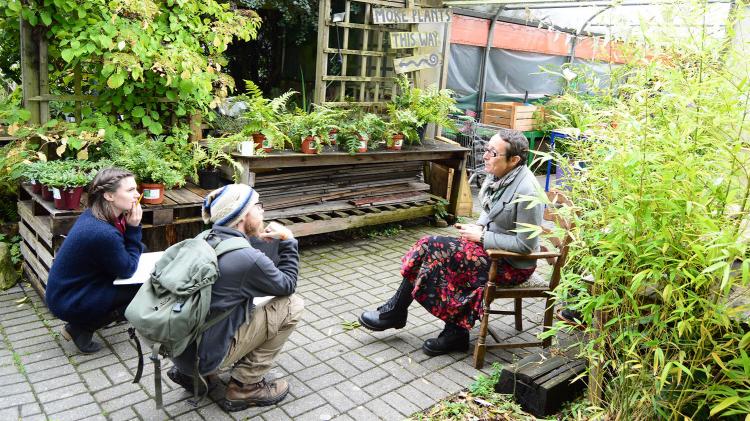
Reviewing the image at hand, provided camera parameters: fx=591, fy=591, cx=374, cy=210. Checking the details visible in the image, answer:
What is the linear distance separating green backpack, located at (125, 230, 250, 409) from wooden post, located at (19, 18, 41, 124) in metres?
2.82

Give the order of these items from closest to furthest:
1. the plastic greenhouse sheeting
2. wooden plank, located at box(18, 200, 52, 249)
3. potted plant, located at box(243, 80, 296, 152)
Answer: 1. wooden plank, located at box(18, 200, 52, 249)
2. potted plant, located at box(243, 80, 296, 152)
3. the plastic greenhouse sheeting

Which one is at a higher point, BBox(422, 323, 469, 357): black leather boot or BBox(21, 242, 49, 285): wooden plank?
BBox(21, 242, 49, 285): wooden plank

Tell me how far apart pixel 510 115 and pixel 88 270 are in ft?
28.3

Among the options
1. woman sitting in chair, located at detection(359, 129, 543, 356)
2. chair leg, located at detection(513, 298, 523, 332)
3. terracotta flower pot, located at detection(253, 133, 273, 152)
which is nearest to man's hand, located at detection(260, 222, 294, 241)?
woman sitting in chair, located at detection(359, 129, 543, 356)

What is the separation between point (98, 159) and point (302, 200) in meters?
2.05

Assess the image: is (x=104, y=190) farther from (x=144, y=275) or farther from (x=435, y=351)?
(x=435, y=351)

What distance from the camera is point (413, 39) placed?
745 cm

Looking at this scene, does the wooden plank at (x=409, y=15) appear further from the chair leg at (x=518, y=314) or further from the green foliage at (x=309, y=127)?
the chair leg at (x=518, y=314)

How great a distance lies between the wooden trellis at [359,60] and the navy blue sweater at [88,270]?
347 cm

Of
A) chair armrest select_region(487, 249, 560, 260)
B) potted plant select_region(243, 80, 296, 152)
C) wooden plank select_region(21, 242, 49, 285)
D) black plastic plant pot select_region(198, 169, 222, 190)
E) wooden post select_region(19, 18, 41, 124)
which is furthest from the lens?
potted plant select_region(243, 80, 296, 152)

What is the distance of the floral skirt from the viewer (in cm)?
412

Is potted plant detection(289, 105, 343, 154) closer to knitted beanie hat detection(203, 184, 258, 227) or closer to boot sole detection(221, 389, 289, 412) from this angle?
knitted beanie hat detection(203, 184, 258, 227)

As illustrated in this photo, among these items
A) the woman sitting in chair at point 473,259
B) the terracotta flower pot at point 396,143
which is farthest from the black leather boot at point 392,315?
the terracotta flower pot at point 396,143

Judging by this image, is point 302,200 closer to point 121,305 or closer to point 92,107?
point 92,107
